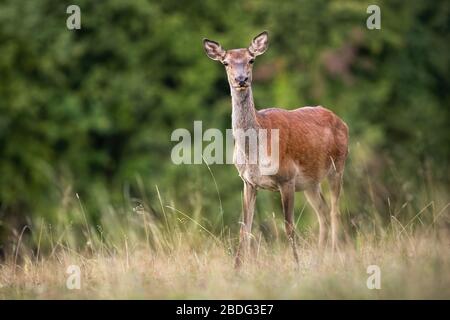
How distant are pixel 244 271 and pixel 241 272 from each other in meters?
0.03

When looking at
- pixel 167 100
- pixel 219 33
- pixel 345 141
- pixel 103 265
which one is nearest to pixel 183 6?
pixel 219 33

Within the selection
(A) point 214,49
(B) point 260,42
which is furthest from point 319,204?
(A) point 214,49

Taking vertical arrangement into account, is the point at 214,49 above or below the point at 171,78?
below

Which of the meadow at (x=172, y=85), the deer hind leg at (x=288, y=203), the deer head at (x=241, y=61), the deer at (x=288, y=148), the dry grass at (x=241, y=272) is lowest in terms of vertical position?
the dry grass at (x=241, y=272)

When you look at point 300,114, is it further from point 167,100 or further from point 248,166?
point 167,100

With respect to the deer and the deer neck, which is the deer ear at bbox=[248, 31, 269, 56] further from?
the deer neck

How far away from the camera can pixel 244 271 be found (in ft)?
23.8

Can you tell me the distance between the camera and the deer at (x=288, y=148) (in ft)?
26.7

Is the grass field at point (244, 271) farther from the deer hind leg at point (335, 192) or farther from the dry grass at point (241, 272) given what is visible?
the deer hind leg at point (335, 192)

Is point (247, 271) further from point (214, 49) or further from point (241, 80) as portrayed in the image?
point (214, 49)

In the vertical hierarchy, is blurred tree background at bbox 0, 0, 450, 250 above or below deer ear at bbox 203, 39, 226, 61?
above

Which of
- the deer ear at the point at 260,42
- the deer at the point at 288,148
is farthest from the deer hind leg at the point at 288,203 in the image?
the deer ear at the point at 260,42

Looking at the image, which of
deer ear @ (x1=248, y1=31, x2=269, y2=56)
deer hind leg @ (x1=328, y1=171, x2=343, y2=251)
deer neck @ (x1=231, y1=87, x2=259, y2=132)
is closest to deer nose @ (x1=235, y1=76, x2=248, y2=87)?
deer neck @ (x1=231, y1=87, x2=259, y2=132)

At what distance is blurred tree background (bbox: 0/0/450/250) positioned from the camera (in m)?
25.0
